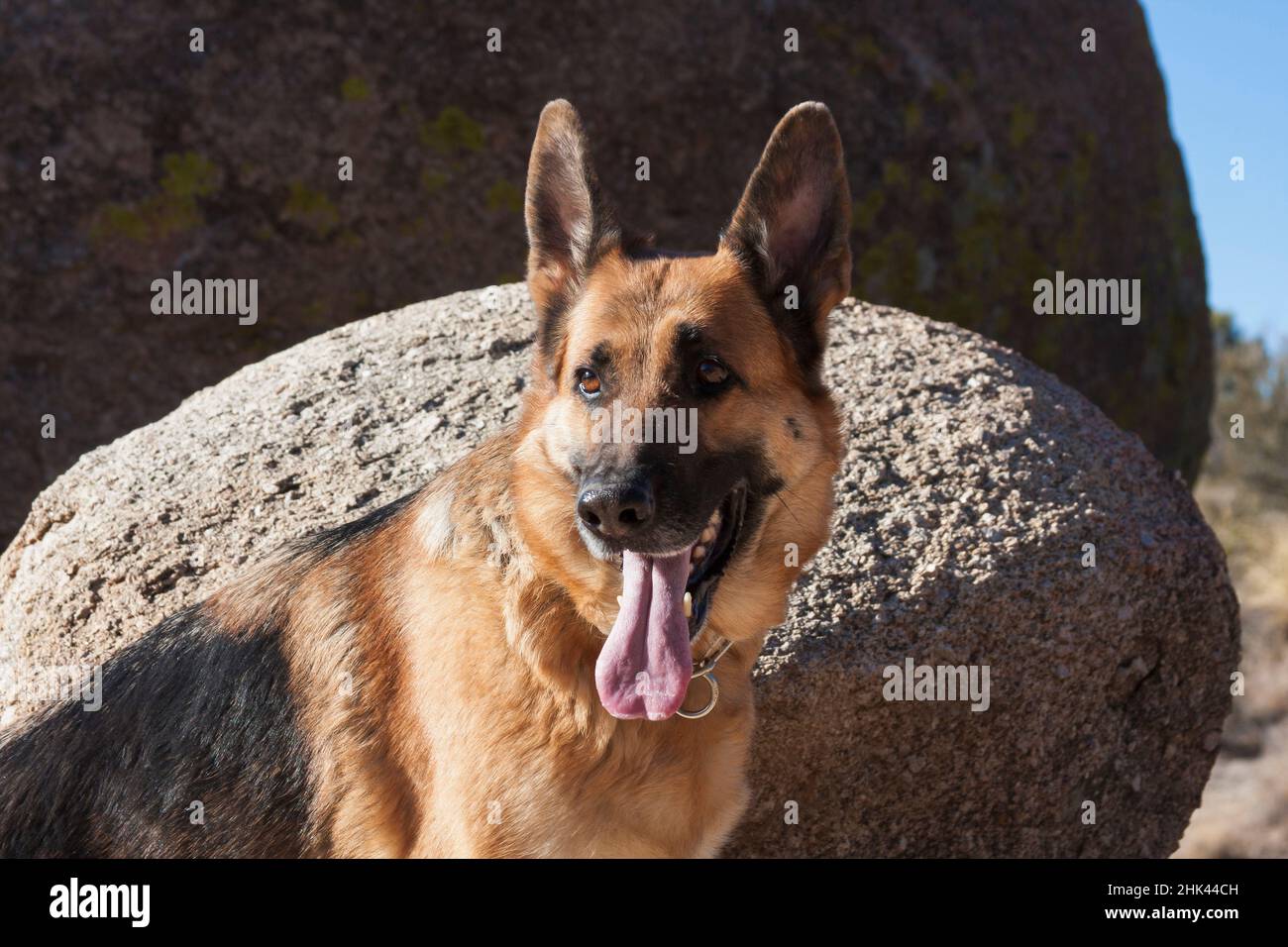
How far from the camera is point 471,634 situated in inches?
140

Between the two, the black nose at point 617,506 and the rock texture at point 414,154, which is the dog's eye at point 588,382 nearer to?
the black nose at point 617,506

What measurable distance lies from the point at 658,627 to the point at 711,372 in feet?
2.46

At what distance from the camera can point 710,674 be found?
3.70 metres

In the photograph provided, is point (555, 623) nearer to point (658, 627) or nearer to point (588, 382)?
point (658, 627)

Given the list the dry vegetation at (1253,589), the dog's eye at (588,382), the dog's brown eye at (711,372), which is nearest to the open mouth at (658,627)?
the dog's brown eye at (711,372)

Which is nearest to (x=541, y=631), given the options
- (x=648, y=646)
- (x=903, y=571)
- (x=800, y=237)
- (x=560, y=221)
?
(x=648, y=646)

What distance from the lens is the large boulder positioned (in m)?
4.62

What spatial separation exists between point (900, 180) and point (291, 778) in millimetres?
6542

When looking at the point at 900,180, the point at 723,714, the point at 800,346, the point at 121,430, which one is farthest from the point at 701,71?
the point at 723,714

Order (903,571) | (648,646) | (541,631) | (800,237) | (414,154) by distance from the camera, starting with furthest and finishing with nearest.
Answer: (414,154) → (903,571) → (800,237) → (541,631) → (648,646)

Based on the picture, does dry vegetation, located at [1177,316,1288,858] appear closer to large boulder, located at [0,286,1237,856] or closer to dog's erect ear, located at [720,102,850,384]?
large boulder, located at [0,286,1237,856]

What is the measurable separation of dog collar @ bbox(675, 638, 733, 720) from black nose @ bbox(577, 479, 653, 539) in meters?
0.58

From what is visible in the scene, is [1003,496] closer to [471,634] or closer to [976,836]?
[976,836]

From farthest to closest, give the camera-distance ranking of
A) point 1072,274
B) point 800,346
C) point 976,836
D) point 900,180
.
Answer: point 1072,274 < point 900,180 < point 976,836 < point 800,346
